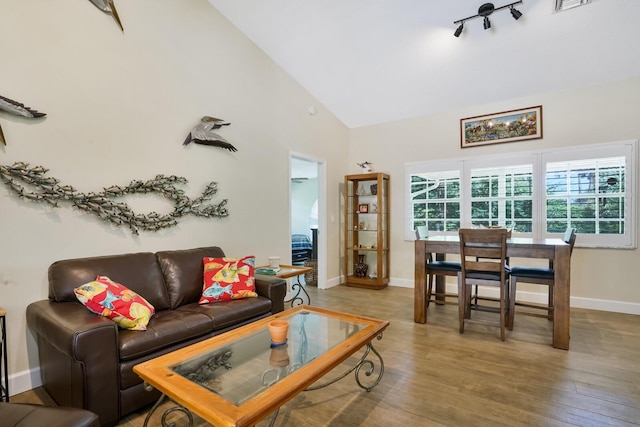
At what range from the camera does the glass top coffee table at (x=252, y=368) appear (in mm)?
1207

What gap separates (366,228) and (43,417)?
4.62 meters

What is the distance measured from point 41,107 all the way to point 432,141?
14.9 ft

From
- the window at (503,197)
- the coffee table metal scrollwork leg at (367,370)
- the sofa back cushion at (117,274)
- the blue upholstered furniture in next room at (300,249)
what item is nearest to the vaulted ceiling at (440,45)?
the window at (503,197)

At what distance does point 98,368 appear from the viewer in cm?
166

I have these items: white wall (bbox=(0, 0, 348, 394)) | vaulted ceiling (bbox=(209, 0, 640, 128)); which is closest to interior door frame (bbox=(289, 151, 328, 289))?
white wall (bbox=(0, 0, 348, 394))

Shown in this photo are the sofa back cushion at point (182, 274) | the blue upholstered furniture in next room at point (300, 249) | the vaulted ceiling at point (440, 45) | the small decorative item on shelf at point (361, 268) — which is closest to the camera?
the sofa back cushion at point (182, 274)

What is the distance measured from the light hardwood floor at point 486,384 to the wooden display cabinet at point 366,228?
182cm

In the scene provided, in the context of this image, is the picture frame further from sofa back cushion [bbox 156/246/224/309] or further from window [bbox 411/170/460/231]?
sofa back cushion [bbox 156/246/224/309]

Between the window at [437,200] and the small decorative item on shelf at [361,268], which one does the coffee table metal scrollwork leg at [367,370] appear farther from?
the window at [437,200]

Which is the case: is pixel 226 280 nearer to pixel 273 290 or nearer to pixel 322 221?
pixel 273 290

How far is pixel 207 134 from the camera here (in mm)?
3238

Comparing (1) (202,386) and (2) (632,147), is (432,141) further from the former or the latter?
(1) (202,386)

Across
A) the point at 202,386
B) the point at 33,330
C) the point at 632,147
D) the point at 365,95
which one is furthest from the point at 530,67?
the point at 33,330

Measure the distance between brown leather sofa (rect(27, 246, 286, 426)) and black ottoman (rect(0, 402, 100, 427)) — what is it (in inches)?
16.5
